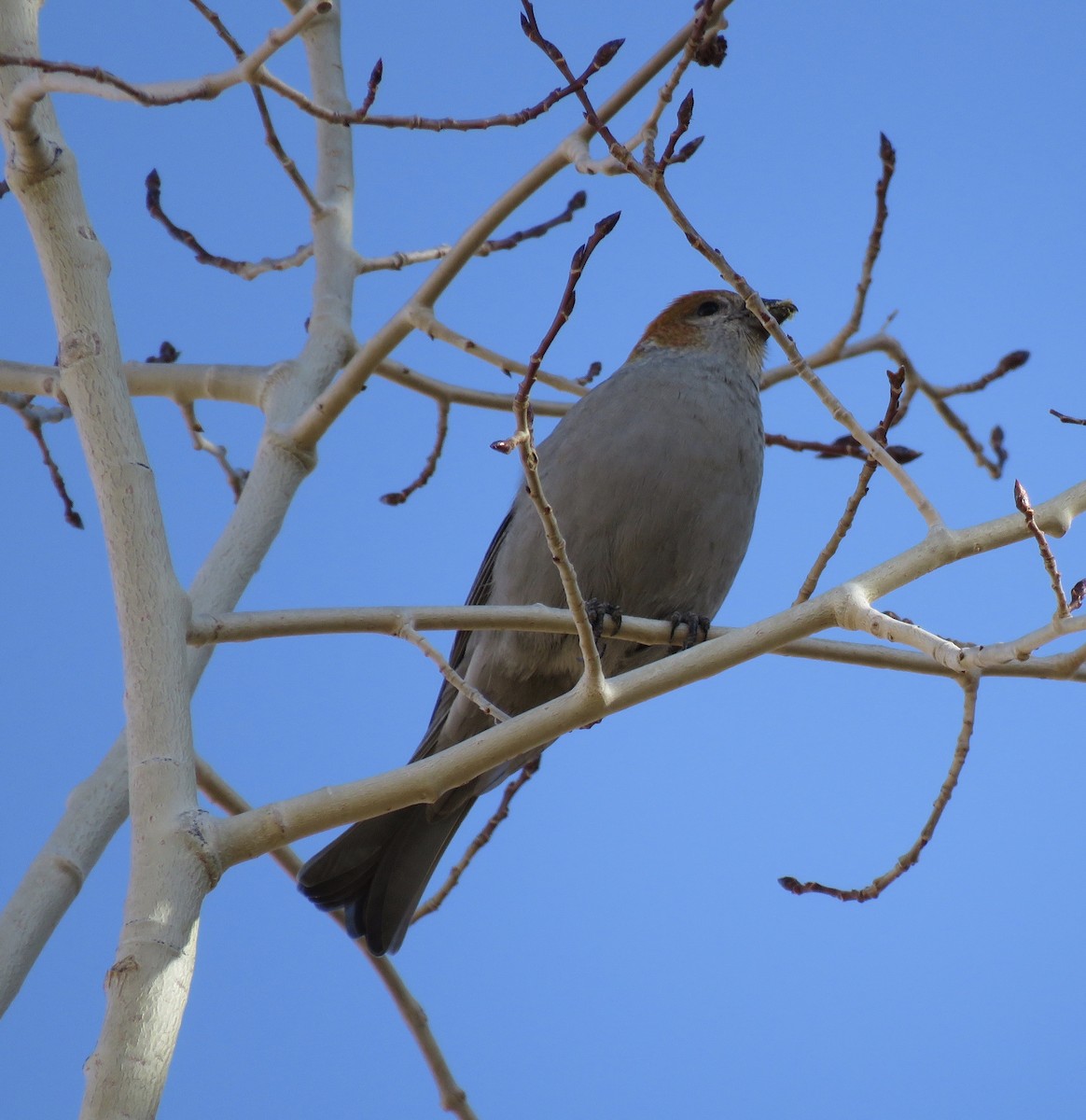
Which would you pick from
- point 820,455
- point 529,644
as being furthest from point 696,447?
point 529,644

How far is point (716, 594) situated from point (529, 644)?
66cm

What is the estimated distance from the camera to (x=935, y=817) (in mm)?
2980

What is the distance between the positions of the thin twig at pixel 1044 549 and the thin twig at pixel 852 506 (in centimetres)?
45

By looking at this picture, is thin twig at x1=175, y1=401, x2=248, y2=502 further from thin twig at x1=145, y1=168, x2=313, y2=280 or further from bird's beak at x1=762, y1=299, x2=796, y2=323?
bird's beak at x1=762, y1=299, x2=796, y2=323

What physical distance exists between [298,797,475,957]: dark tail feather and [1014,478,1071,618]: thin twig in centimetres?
230

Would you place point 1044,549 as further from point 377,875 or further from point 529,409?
point 377,875

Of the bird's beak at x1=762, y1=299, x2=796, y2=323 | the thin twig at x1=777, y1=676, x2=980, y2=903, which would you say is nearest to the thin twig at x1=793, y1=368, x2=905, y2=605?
the thin twig at x1=777, y1=676, x2=980, y2=903

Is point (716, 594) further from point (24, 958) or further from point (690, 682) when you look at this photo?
point (24, 958)

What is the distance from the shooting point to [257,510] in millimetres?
3818

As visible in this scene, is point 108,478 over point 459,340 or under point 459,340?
under

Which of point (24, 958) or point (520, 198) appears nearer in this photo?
point (24, 958)

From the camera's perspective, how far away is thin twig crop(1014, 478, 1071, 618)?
2338mm

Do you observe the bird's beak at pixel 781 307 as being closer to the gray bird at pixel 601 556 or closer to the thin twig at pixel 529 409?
the gray bird at pixel 601 556

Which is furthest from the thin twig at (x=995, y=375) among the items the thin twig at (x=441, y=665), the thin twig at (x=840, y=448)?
the thin twig at (x=441, y=665)
